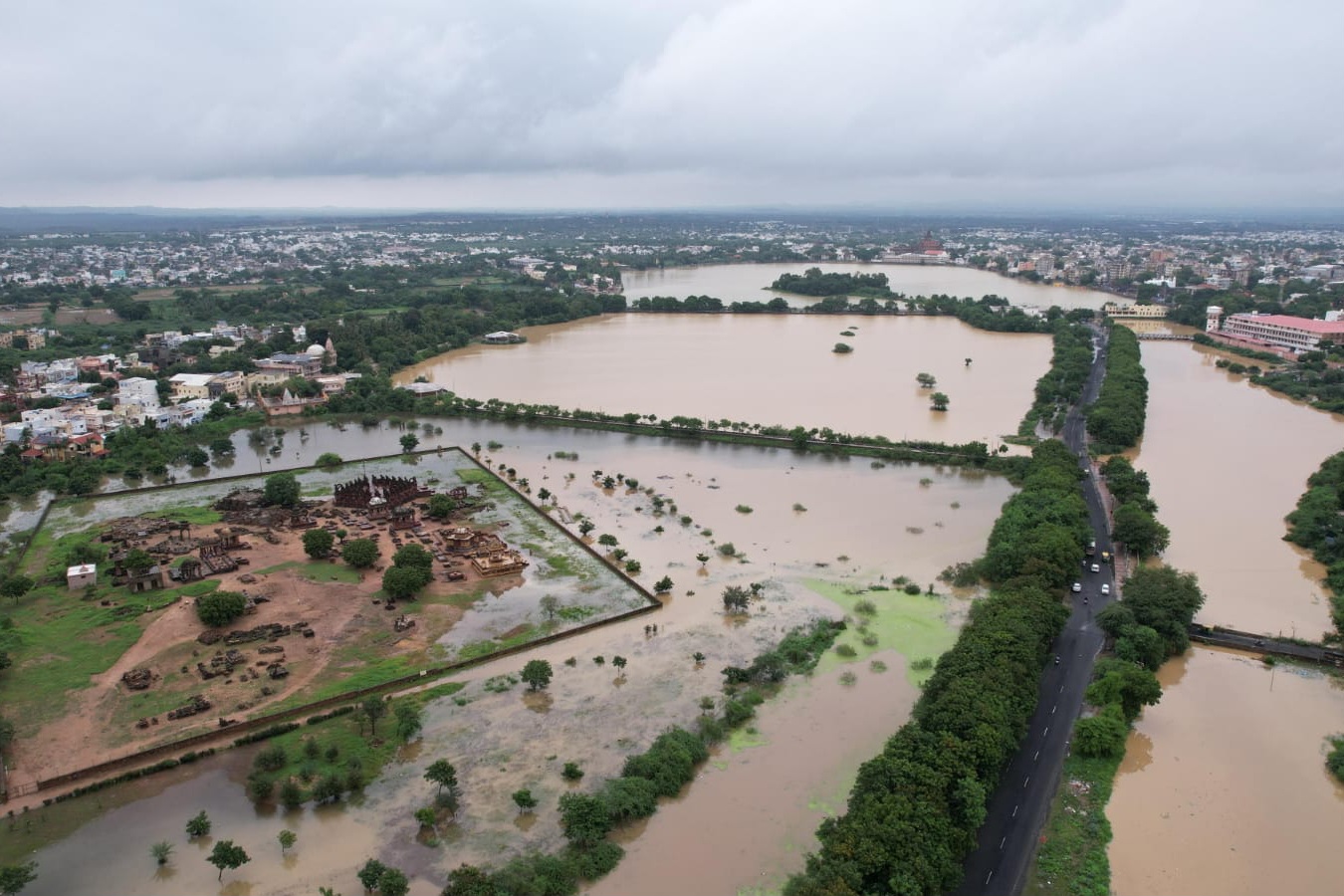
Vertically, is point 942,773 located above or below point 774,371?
below

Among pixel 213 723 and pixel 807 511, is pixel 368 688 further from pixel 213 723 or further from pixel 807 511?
pixel 807 511

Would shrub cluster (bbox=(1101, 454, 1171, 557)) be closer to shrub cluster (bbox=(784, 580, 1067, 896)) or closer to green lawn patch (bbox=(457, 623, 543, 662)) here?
shrub cluster (bbox=(784, 580, 1067, 896))

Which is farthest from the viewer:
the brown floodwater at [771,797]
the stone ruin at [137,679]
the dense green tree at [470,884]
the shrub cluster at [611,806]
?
the stone ruin at [137,679]

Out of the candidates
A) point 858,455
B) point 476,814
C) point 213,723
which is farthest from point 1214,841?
point 858,455

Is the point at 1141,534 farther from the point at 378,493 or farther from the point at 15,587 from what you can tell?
the point at 15,587

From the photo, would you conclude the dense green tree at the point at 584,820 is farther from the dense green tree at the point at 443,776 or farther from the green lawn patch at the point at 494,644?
the green lawn patch at the point at 494,644

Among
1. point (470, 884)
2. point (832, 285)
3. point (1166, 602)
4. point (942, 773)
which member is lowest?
point (470, 884)

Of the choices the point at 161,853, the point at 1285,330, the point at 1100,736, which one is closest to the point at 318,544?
the point at 161,853

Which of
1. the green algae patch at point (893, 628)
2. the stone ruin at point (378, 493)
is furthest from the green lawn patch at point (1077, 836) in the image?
the stone ruin at point (378, 493)
